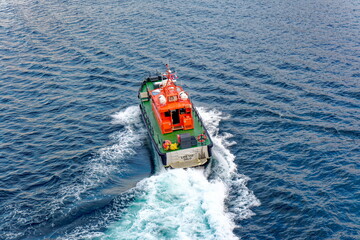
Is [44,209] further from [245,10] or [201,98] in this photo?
[245,10]

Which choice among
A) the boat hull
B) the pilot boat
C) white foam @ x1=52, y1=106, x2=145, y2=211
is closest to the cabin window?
the pilot boat

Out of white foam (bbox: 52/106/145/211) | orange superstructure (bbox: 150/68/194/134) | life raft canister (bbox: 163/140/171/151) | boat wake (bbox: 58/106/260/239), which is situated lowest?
boat wake (bbox: 58/106/260/239)

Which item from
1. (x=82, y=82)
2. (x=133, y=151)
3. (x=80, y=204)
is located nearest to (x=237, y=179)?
(x=133, y=151)

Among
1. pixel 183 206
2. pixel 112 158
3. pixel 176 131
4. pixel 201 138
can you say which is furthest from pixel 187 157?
pixel 112 158

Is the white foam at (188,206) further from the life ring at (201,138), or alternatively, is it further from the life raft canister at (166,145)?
the life ring at (201,138)

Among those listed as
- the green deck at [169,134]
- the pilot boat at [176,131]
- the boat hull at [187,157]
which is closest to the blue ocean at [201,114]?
the boat hull at [187,157]

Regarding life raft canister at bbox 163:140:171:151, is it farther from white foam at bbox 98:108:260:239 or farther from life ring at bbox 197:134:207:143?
life ring at bbox 197:134:207:143
